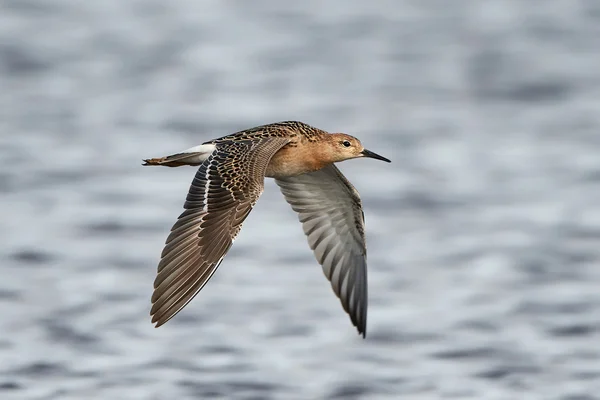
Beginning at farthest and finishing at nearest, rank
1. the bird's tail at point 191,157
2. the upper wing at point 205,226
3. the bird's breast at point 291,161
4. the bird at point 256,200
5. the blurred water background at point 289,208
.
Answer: the blurred water background at point 289,208 < the bird's breast at point 291,161 < the bird's tail at point 191,157 < the bird at point 256,200 < the upper wing at point 205,226

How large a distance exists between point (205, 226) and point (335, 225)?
95.6 inches

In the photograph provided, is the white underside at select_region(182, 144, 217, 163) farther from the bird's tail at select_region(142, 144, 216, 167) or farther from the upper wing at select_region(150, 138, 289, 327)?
the upper wing at select_region(150, 138, 289, 327)

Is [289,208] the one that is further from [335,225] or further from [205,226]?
[205,226]

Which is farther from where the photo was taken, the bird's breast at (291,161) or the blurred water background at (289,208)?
the blurred water background at (289,208)

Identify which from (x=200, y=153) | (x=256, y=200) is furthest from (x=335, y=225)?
(x=256, y=200)

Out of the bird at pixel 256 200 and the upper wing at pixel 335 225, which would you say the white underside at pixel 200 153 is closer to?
the bird at pixel 256 200

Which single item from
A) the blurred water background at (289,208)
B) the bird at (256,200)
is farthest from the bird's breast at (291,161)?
the blurred water background at (289,208)

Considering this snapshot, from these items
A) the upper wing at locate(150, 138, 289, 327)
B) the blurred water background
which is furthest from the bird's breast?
the blurred water background

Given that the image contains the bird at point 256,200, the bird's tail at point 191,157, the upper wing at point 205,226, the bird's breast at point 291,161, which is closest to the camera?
the upper wing at point 205,226

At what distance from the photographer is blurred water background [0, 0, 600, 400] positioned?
39.5ft

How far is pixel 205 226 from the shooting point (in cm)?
926

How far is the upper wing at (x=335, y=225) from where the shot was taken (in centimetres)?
1127

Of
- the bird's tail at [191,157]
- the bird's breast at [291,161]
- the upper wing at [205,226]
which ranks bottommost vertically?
the upper wing at [205,226]

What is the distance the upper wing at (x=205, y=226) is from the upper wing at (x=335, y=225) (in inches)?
61.1
